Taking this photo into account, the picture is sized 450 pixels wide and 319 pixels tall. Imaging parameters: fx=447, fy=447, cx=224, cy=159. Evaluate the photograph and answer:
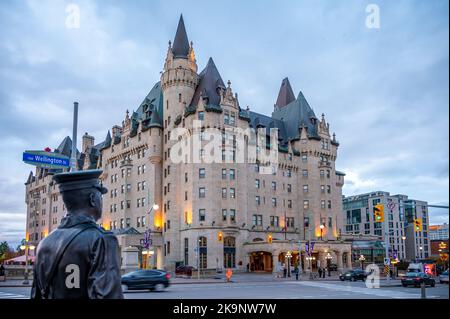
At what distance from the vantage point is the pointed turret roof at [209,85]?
64.4m

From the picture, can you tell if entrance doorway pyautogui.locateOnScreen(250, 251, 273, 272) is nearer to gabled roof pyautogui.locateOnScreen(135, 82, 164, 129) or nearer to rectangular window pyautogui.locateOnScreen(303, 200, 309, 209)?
rectangular window pyautogui.locateOnScreen(303, 200, 309, 209)

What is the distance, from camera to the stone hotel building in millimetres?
61312

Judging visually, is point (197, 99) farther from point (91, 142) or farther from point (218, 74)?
point (91, 142)

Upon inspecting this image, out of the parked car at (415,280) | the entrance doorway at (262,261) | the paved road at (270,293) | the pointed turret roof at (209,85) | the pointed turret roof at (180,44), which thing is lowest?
the entrance doorway at (262,261)

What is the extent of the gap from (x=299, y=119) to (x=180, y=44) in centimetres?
2521

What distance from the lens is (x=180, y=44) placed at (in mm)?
68875

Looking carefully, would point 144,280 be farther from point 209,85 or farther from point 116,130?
point 116,130

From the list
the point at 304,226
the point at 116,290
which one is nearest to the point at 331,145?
the point at 304,226

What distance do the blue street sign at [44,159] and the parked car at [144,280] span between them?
17.8m

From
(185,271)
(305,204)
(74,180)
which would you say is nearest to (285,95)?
(305,204)

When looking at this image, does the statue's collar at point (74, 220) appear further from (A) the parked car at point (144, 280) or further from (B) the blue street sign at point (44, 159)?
(A) the parked car at point (144, 280)

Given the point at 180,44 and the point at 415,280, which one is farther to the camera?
the point at 180,44

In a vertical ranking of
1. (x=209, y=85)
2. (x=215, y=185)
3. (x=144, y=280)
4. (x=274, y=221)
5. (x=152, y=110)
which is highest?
(x=209, y=85)
